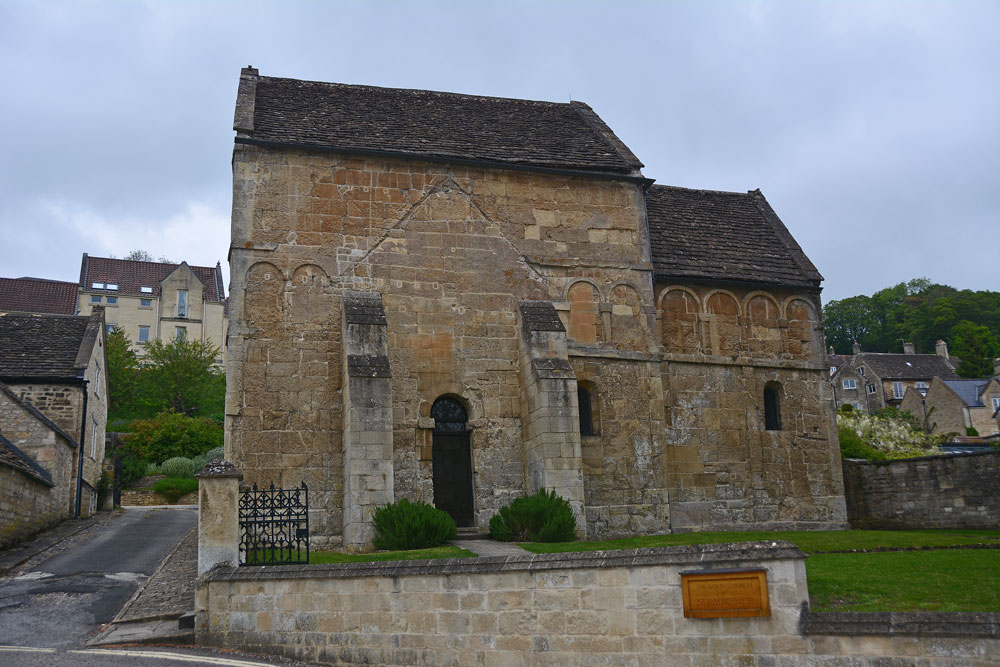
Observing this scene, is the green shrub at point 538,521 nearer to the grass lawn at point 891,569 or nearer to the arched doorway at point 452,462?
the grass lawn at point 891,569

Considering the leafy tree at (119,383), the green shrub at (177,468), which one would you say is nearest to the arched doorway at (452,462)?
the green shrub at (177,468)

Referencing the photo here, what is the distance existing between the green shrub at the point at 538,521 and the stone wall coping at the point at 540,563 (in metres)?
5.93

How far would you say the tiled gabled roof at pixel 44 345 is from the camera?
25.6 m

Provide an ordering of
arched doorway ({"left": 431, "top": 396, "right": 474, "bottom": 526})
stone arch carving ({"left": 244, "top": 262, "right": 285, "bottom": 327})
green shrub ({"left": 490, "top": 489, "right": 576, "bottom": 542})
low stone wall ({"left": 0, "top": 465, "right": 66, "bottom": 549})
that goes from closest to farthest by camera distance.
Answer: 1. green shrub ({"left": 490, "top": 489, "right": 576, "bottom": 542})
2. stone arch carving ({"left": 244, "top": 262, "right": 285, "bottom": 327})
3. arched doorway ({"left": 431, "top": 396, "right": 474, "bottom": 526})
4. low stone wall ({"left": 0, "top": 465, "right": 66, "bottom": 549})

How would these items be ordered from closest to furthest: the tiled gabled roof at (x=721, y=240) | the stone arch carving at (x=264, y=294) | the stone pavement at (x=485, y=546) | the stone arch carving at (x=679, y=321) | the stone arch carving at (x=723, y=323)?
the stone pavement at (x=485, y=546), the stone arch carving at (x=264, y=294), the stone arch carving at (x=679, y=321), the stone arch carving at (x=723, y=323), the tiled gabled roof at (x=721, y=240)

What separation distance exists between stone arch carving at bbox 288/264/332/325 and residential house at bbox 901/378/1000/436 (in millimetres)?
Answer: 61750

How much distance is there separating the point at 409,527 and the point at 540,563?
18.5 feet

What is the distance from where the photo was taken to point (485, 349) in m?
18.8

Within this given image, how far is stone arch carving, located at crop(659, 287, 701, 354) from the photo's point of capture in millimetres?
21094

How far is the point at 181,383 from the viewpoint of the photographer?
178ft

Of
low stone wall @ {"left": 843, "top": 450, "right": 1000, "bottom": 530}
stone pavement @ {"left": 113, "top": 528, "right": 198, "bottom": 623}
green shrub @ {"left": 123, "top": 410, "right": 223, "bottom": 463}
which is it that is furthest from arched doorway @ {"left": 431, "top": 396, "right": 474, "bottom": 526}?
green shrub @ {"left": 123, "top": 410, "right": 223, "bottom": 463}

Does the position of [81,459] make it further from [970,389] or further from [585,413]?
[970,389]

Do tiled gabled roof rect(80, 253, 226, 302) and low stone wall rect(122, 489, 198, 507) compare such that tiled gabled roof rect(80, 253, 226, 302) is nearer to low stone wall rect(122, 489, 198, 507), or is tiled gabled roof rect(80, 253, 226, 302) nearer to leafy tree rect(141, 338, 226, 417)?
leafy tree rect(141, 338, 226, 417)

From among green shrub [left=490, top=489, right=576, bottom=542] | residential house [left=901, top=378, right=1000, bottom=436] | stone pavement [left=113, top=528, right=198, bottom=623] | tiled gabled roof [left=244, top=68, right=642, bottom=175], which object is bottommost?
stone pavement [left=113, top=528, right=198, bottom=623]
